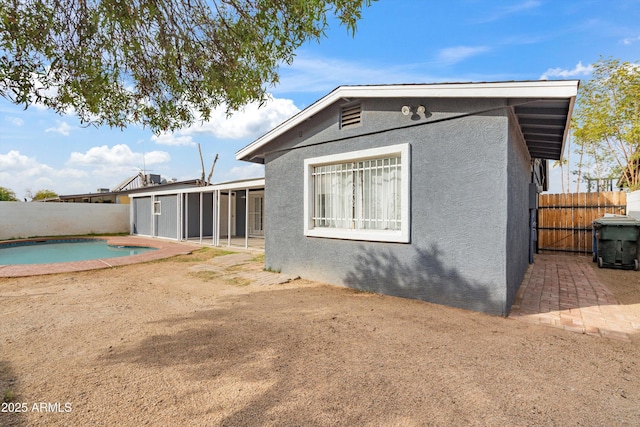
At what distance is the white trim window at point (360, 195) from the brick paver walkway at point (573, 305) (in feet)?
8.64

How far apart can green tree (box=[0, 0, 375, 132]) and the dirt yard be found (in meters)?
3.30

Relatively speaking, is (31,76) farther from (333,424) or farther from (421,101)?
(421,101)

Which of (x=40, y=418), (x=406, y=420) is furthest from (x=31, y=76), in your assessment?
(x=406, y=420)

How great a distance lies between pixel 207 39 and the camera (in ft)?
17.5

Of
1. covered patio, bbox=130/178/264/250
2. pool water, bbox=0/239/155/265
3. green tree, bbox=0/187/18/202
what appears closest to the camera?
pool water, bbox=0/239/155/265

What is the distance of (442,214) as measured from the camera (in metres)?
6.08

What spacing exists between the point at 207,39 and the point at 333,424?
18.4ft

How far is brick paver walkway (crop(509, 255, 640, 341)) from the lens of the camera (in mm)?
5070

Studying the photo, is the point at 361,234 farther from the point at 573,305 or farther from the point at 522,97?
the point at 573,305

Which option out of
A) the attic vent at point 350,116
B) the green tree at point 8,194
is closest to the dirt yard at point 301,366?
the attic vent at point 350,116

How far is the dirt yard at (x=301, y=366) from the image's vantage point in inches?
112

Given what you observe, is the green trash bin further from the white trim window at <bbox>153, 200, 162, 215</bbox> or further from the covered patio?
the white trim window at <bbox>153, 200, 162, 215</bbox>

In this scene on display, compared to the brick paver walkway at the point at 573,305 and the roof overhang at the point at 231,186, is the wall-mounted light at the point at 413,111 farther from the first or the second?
the roof overhang at the point at 231,186

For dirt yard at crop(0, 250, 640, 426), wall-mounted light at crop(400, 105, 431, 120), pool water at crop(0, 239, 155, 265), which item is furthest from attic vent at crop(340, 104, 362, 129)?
pool water at crop(0, 239, 155, 265)
